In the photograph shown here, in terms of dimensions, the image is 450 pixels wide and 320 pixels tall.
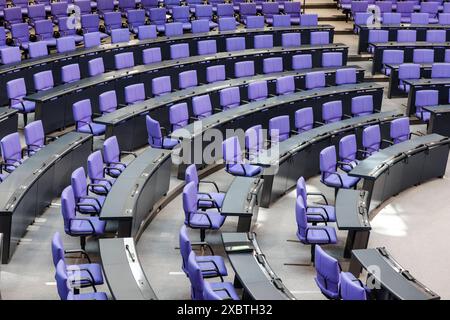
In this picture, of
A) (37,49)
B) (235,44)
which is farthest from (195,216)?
(235,44)

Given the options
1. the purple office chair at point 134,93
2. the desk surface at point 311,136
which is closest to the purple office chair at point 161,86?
the purple office chair at point 134,93

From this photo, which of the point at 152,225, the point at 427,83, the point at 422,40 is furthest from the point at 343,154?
the point at 422,40

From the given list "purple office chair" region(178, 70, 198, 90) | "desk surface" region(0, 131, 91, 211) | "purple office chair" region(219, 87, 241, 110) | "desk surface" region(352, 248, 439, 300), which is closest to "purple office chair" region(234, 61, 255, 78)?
"purple office chair" region(178, 70, 198, 90)

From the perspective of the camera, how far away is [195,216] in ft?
29.1

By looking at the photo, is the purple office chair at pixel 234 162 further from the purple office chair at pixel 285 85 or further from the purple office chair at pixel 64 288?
the purple office chair at pixel 64 288

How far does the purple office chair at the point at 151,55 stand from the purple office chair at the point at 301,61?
2.56 metres

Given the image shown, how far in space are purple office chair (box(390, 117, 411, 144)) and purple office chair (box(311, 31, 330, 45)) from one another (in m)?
4.33

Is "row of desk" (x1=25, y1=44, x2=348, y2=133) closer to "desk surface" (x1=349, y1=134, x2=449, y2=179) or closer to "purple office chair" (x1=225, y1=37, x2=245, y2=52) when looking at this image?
"purple office chair" (x1=225, y1=37, x2=245, y2=52)

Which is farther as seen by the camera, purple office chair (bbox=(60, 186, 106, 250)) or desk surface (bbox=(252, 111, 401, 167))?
desk surface (bbox=(252, 111, 401, 167))

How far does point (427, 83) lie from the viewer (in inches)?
544

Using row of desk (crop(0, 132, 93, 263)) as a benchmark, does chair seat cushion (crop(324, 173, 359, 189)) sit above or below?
below

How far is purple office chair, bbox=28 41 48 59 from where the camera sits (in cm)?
1341
